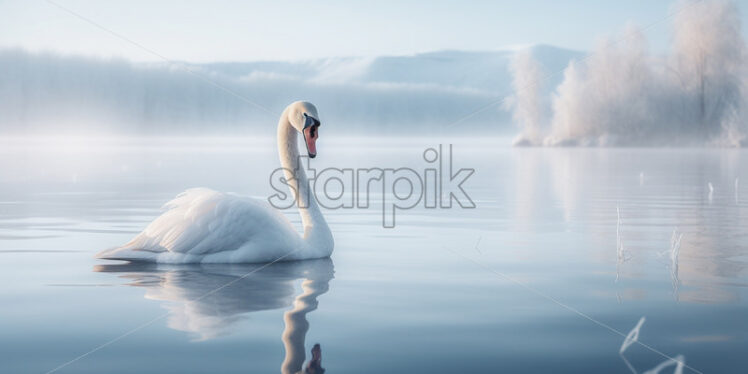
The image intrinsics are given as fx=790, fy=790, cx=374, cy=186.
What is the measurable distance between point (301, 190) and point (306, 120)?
0.86m

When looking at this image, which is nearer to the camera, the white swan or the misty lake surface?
the misty lake surface

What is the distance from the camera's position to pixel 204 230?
8195 millimetres

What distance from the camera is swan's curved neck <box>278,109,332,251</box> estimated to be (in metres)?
8.79

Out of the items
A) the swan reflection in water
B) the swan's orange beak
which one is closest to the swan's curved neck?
the swan reflection in water

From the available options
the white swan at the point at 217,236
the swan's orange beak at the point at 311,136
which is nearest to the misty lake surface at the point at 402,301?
the white swan at the point at 217,236

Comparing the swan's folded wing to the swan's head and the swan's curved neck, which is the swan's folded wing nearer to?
the swan's curved neck

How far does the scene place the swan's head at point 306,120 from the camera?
8906mm

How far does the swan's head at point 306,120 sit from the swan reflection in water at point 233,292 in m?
1.38

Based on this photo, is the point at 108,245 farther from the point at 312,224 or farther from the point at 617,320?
the point at 617,320

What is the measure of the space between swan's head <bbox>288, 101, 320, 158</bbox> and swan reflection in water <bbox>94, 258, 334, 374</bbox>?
1376 mm

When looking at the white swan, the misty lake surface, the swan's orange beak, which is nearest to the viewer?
the misty lake surface

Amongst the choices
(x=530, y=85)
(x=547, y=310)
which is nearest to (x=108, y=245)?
(x=547, y=310)

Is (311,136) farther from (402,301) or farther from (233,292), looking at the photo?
(402,301)

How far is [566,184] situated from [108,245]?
14733 millimetres
